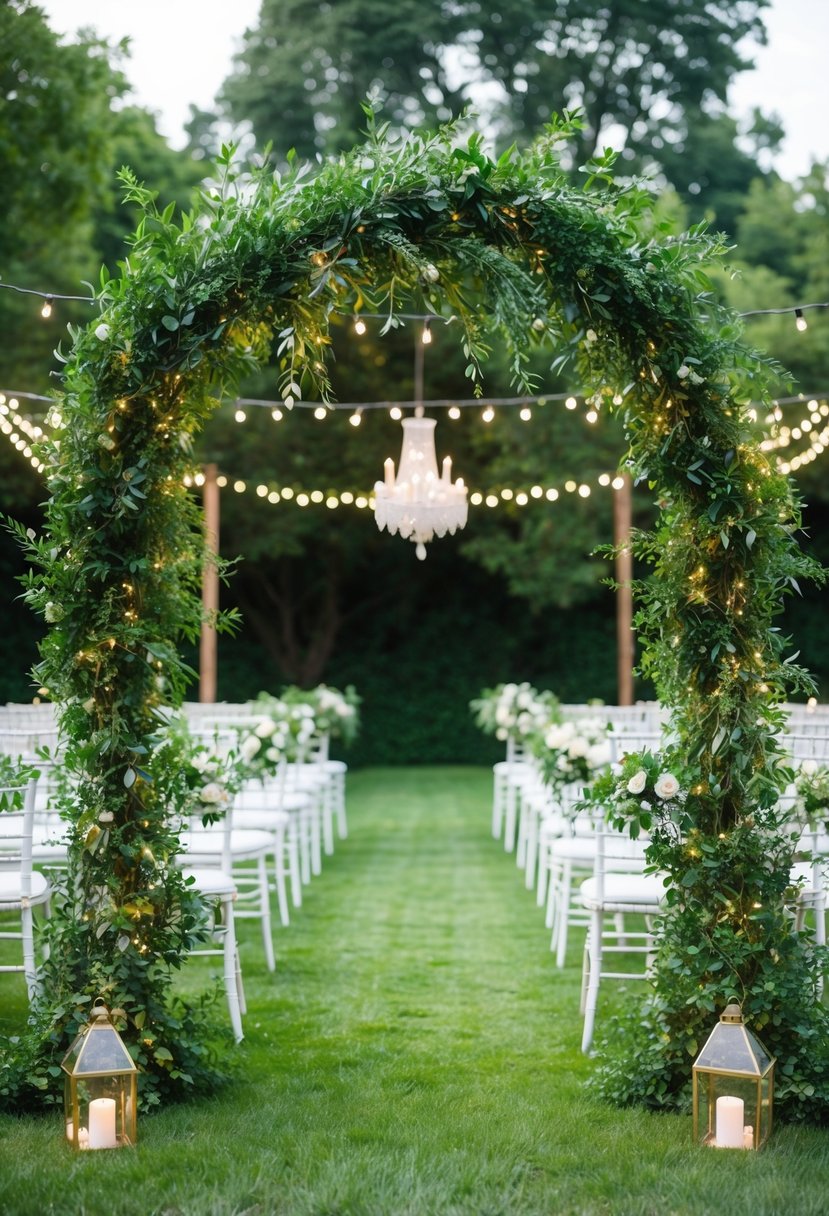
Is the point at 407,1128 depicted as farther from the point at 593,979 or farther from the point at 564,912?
the point at 564,912

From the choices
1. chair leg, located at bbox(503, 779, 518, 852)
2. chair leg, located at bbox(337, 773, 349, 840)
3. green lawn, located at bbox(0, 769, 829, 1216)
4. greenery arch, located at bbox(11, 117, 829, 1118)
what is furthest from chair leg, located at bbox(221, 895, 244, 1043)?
chair leg, located at bbox(337, 773, 349, 840)

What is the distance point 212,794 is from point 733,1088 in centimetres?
204

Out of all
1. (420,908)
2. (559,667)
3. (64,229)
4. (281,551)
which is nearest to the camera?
(420,908)

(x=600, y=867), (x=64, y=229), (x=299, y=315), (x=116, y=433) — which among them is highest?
(x=64, y=229)

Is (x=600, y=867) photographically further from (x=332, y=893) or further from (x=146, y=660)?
(x=332, y=893)

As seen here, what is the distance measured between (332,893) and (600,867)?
3482 mm

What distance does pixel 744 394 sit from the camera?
3.83 metres

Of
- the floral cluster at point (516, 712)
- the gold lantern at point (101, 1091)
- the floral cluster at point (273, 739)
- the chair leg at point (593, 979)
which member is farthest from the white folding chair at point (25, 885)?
the floral cluster at point (516, 712)

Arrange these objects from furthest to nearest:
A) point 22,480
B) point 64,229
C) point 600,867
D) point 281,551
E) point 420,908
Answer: point 281,551 → point 22,480 → point 64,229 → point 420,908 → point 600,867

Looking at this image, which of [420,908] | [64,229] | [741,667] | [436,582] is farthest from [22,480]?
[741,667]

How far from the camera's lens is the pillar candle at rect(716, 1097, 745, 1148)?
3408 mm

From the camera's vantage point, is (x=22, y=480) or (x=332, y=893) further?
(x=22, y=480)

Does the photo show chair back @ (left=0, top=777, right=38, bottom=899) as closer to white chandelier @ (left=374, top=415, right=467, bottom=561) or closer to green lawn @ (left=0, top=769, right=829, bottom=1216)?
green lawn @ (left=0, top=769, right=829, bottom=1216)

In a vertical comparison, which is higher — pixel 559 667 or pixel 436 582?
pixel 436 582
